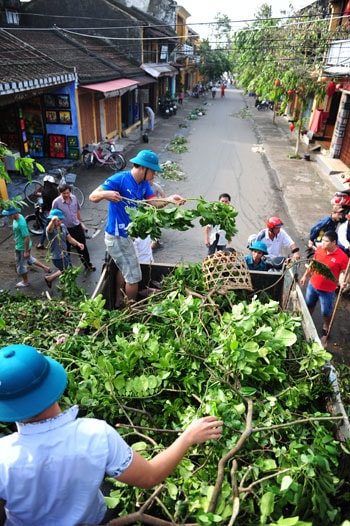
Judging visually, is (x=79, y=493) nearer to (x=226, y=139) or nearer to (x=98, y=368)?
(x=98, y=368)

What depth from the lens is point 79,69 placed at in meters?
14.2

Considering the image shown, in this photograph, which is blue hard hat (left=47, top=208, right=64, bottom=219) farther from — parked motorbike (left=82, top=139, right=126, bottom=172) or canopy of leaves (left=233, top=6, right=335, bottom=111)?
canopy of leaves (left=233, top=6, right=335, bottom=111)

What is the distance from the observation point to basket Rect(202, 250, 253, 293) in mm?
3773

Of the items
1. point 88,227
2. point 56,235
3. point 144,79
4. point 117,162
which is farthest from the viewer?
point 144,79

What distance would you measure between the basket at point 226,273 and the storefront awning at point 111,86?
11.7 m

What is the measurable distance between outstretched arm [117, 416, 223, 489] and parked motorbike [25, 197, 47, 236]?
283 inches

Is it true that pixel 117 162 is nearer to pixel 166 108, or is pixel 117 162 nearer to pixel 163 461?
pixel 163 461

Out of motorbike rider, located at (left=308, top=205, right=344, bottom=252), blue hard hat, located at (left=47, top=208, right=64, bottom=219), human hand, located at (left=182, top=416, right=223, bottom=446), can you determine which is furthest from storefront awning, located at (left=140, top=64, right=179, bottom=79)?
human hand, located at (left=182, top=416, right=223, bottom=446)

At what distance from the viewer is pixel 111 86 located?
48.6 feet

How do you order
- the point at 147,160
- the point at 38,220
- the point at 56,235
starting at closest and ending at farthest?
the point at 147,160, the point at 56,235, the point at 38,220

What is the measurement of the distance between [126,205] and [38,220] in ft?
16.2

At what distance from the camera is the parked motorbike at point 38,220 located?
8.37 m

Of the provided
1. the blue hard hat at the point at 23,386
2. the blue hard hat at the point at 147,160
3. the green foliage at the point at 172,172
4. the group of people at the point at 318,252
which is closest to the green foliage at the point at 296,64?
the green foliage at the point at 172,172

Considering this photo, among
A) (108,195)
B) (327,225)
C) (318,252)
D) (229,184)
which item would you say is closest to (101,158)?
(229,184)
